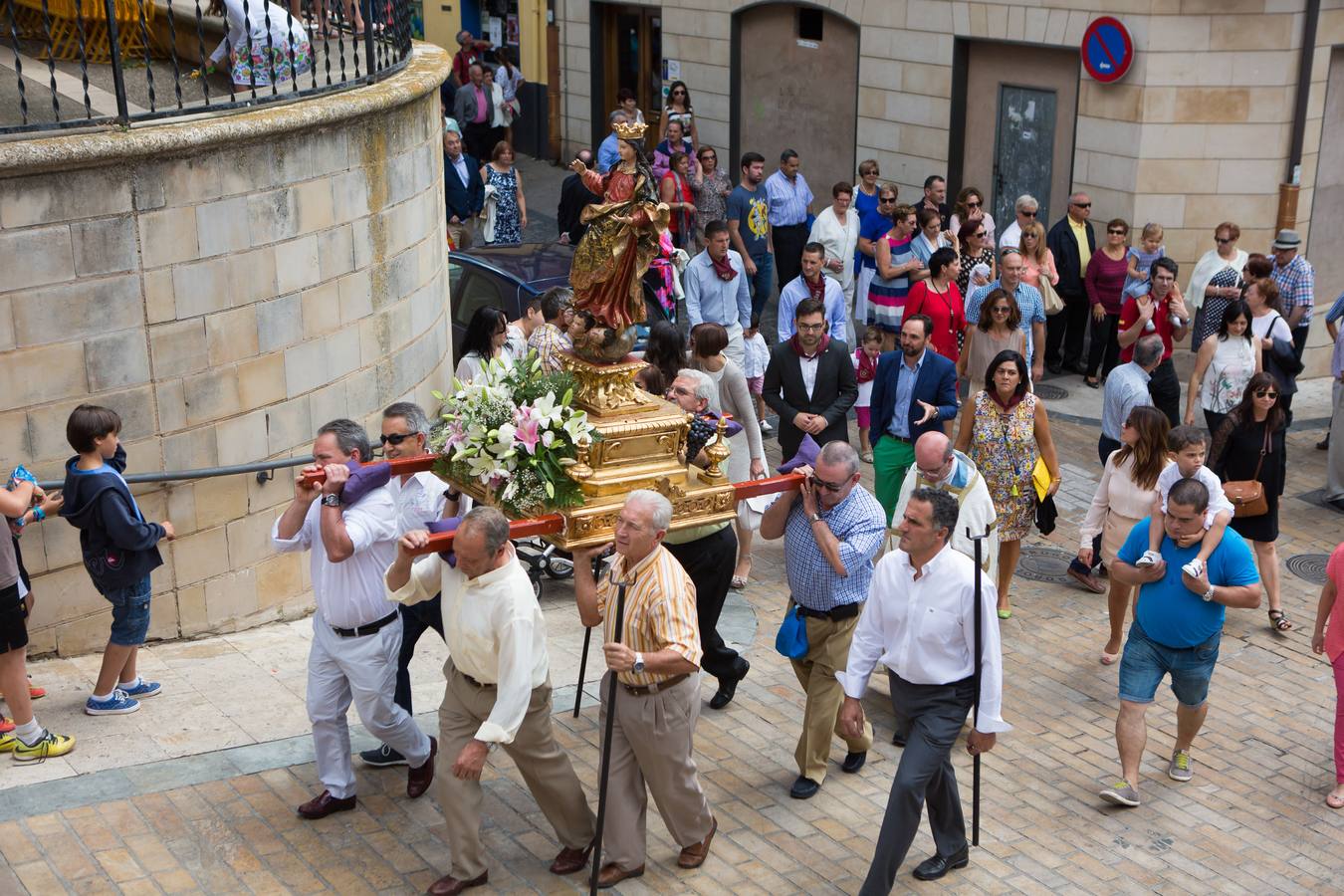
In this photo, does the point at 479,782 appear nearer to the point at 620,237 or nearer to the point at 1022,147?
the point at 620,237

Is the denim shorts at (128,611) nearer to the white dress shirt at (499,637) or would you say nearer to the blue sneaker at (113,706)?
the blue sneaker at (113,706)

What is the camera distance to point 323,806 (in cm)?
741

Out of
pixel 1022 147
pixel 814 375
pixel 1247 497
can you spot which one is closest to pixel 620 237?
pixel 814 375

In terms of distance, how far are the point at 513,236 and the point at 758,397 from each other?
5.34 metres

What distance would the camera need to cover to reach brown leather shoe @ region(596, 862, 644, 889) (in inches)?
279

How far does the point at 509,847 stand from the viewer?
7.38m

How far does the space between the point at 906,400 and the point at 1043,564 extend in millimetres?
2009

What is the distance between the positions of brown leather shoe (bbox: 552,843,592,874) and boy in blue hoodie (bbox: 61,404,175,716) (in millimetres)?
2596

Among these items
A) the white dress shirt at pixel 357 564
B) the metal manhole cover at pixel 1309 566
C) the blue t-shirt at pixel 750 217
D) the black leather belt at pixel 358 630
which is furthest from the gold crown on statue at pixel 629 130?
the blue t-shirt at pixel 750 217

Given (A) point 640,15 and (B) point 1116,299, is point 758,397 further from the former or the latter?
(A) point 640,15

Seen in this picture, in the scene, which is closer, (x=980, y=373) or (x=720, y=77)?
(x=980, y=373)

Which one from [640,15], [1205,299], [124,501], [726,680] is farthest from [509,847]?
[640,15]

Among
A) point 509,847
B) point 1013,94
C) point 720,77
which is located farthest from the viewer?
point 720,77

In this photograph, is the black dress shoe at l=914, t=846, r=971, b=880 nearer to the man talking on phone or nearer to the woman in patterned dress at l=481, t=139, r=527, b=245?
the man talking on phone
